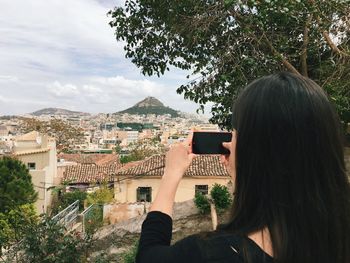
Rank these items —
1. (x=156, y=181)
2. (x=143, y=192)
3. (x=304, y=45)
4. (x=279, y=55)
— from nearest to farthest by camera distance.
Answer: (x=279, y=55) < (x=304, y=45) < (x=156, y=181) < (x=143, y=192)

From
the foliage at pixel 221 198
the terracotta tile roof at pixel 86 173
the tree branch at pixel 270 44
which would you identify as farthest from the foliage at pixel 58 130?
the tree branch at pixel 270 44

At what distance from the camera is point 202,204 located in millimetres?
7406

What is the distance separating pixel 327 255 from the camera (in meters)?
0.86

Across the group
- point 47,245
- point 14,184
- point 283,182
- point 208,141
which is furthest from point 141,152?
point 283,182

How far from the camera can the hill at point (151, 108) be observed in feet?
524

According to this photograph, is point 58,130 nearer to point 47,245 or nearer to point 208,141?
point 47,245

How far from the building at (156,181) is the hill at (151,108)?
459 ft

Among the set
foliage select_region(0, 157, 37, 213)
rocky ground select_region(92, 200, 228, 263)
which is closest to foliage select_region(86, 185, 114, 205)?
foliage select_region(0, 157, 37, 213)

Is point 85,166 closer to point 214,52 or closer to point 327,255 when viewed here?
point 214,52

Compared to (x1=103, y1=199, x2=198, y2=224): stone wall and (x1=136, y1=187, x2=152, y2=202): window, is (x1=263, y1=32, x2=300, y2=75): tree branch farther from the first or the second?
(x1=136, y1=187, x2=152, y2=202): window

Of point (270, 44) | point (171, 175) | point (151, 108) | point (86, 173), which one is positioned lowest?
point (86, 173)

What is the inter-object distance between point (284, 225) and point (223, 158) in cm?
31

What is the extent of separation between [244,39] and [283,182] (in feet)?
16.2

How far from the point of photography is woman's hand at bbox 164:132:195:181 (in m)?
1.01
